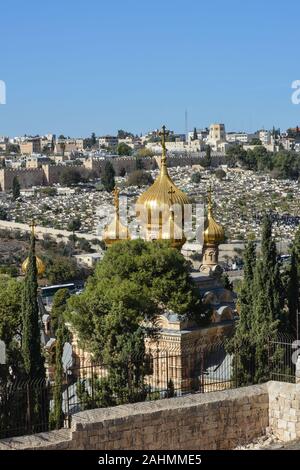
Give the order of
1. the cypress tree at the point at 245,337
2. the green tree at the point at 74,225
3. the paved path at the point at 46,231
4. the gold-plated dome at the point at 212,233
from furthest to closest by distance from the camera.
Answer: the green tree at the point at 74,225
the paved path at the point at 46,231
the gold-plated dome at the point at 212,233
the cypress tree at the point at 245,337

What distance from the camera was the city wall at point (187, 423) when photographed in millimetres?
9320

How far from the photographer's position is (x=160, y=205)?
2053cm

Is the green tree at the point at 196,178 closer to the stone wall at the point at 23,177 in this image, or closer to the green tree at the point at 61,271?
the stone wall at the point at 23,177

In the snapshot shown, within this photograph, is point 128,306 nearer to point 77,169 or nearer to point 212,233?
point 212,233

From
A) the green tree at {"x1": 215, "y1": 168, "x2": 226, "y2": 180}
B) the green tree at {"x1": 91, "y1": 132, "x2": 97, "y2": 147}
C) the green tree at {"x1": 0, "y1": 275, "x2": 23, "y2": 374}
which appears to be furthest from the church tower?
the green tree at {"x1": 91, "y1": 132, "x2": 97, "y2": 147}

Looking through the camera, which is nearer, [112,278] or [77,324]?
[77,324]

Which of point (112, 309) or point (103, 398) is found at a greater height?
point (112, 309)

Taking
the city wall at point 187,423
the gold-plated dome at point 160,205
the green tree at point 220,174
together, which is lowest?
the green tree at point 220,174

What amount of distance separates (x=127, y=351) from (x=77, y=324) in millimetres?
2044

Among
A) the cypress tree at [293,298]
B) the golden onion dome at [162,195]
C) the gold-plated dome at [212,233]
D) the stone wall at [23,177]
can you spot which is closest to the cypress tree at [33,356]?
the cypress tree at [293,298]

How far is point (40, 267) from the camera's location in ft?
81.5

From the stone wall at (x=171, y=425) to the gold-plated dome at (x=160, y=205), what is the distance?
9756mm
